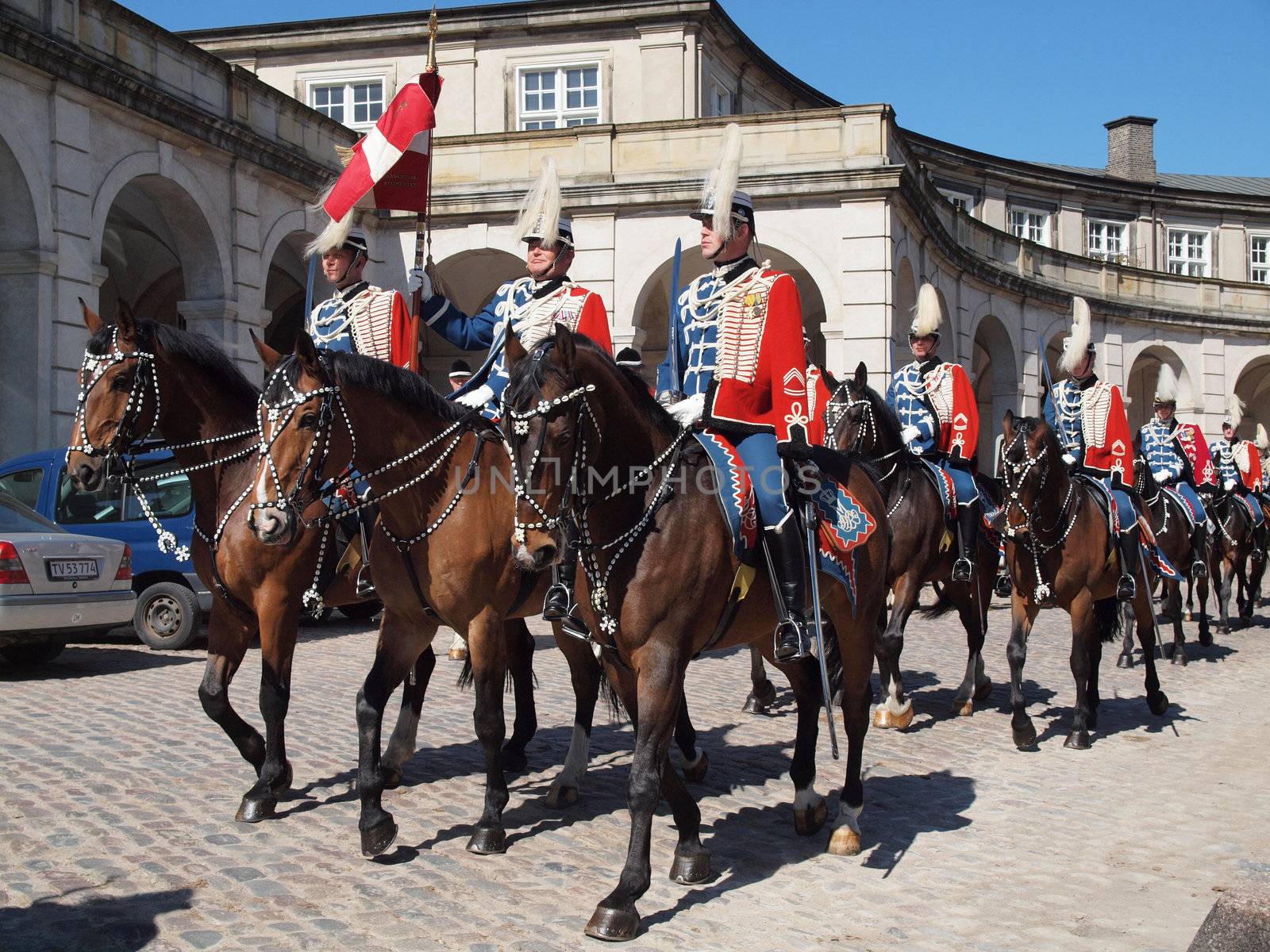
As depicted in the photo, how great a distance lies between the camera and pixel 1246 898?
358 cm

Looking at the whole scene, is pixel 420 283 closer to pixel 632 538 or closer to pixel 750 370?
pixel 750 370

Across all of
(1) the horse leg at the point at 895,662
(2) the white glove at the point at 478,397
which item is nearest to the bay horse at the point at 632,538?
(2) the white glove at the point at 478,397

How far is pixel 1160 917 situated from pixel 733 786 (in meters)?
2.56

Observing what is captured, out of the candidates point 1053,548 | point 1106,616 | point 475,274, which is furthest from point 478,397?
point 475,274

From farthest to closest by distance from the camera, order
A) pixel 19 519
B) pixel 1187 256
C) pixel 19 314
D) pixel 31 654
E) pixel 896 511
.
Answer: pixel 1187 256 < pixel 19 314 < pixel 31 654 < pixel 19 519 < pixel 896 511

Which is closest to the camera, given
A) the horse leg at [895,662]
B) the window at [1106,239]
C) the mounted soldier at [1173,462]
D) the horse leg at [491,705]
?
the horse leg at [491,705]

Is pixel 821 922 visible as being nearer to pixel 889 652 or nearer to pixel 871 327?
pixel 889 652

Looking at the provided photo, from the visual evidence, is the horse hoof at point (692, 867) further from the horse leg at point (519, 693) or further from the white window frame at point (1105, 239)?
the white window frame at point (1105, 239)

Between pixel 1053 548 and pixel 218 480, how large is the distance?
5.62 m

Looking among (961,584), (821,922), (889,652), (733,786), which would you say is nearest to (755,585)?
(821,922)

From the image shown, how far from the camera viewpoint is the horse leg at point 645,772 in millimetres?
4605

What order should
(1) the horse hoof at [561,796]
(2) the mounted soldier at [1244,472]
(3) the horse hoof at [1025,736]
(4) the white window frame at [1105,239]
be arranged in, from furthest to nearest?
(4) the white window frame at [1105,239], (2) the mounted soldier at [1244,472], (3) the horse hoof at [1025,736], (1) the horse hoof at [561,796]

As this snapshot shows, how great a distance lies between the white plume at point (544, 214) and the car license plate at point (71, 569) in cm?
615

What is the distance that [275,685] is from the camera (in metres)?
6.41
